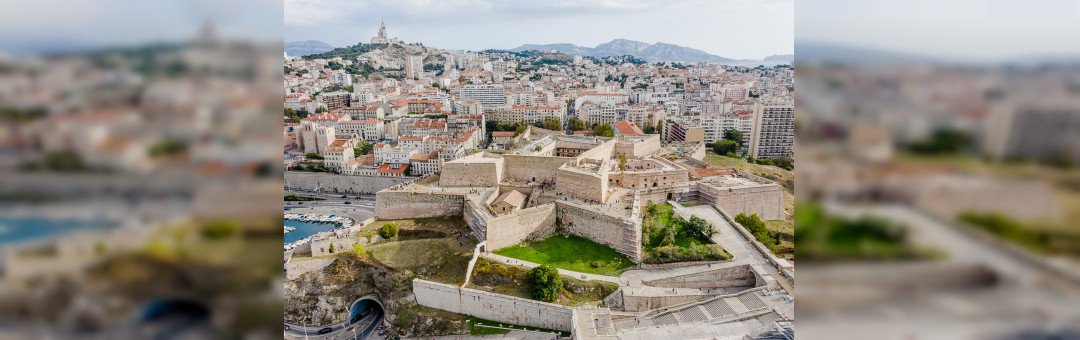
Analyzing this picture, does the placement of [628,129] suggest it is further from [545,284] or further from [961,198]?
[961,198]

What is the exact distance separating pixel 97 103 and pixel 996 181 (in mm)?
3922

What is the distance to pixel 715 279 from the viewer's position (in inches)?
531

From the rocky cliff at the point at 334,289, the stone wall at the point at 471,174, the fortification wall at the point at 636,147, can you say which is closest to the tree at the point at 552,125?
the fortification wall at the point at 636,147

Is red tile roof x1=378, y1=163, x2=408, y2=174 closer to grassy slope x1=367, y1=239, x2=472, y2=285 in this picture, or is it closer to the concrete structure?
grassy slope x1=367, y1=239, x2=472, y2=285

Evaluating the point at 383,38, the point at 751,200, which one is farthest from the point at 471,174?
the point at 383,38

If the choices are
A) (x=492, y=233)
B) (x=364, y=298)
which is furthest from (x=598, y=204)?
(x=364, y=298)

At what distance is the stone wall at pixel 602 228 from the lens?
1443 centimetres

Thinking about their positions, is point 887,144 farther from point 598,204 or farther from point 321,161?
point 321,161

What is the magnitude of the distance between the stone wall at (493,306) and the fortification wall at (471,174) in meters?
6.17

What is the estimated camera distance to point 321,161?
32125 millimetres

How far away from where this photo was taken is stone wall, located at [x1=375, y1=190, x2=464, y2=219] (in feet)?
60.5

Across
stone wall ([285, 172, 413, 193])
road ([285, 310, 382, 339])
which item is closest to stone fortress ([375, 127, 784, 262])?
road ([285, 310, 382, 339])

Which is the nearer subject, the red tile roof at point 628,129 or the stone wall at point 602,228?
the stone wall at point 602,228

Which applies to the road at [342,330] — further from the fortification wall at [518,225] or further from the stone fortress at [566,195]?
the fortification wall at [518,225]
